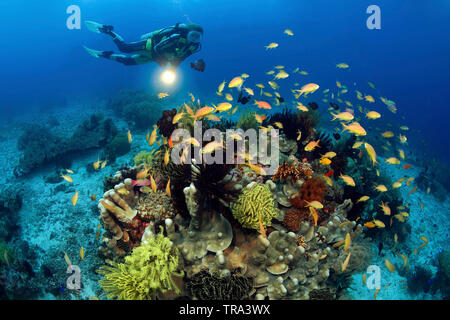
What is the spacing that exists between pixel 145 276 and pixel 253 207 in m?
1.86

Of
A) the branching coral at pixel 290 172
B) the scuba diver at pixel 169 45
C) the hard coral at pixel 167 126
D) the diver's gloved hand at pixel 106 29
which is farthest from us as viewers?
the diver's gloved hand at pixel 106 29

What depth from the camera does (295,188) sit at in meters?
4.50

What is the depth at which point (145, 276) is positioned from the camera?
2.95m

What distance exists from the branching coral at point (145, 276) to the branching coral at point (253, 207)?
1232 mm

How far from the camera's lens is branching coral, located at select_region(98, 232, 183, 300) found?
115 inches

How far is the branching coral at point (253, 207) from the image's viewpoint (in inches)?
135

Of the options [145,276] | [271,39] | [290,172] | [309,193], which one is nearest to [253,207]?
[309,193]

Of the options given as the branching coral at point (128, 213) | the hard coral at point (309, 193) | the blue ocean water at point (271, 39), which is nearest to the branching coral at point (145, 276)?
the branching coral at point (128, 213)

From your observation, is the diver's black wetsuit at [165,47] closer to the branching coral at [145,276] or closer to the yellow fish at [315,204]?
the yellow fish at [315,204]

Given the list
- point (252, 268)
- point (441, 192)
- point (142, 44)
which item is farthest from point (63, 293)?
point (441, 192)

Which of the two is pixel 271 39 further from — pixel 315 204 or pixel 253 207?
pixel 253 207

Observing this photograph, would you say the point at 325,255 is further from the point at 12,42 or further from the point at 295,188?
the point at 12,42
